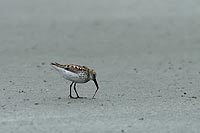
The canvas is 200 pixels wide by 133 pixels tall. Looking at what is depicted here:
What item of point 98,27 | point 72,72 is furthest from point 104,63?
point 98,27

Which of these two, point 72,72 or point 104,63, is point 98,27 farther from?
point 72,72

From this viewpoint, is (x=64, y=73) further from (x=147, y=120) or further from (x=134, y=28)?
(x=134, y=28)

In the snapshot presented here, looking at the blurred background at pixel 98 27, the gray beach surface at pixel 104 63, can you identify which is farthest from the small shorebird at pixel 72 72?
the blurred background at pixel 98 27

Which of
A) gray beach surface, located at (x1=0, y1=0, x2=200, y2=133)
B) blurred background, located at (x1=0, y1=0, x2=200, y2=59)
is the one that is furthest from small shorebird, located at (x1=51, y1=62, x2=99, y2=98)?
blurred background, located at (x1=0, y1=0, x2=200, y2=59)

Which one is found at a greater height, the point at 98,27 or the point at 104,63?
the point at 98,27

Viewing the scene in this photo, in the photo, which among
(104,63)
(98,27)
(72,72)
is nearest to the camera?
(72,72)

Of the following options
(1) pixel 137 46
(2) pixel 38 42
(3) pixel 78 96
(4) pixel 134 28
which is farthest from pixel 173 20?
(3) pixel 78 96

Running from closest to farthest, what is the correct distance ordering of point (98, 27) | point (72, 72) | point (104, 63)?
1. point (72, 72)
2. point (104, 63)
3. point (98, 27)

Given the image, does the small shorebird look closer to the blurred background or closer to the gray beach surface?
the gray beach surface
